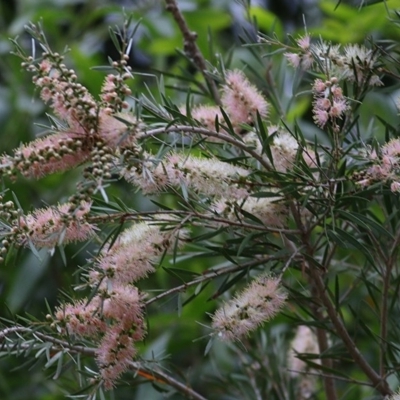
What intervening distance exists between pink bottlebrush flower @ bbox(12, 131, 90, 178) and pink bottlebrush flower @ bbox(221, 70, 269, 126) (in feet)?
0.57

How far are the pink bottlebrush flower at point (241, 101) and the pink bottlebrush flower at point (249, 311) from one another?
151mm

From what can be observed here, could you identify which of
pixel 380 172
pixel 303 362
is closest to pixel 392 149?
pixel 380 172

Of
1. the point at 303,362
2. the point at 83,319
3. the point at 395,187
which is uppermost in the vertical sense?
the point at 395,187

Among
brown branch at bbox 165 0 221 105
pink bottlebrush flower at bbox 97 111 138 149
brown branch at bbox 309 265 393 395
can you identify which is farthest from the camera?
brown branch at bbox 165 0 221 105

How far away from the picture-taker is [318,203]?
55 centimetres

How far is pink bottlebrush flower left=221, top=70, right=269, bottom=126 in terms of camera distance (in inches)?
24.4

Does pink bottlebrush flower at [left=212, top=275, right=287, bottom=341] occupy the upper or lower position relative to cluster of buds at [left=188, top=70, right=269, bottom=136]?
lower

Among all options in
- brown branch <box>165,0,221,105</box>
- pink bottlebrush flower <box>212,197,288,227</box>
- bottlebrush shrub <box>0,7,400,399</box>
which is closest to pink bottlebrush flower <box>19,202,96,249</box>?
bottlebrush shrub <box>0,7,400,399</box>

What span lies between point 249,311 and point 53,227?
138 mm

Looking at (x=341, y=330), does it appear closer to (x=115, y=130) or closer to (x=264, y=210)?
(x=264, y=210)

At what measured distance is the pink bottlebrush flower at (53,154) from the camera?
0.47 meters

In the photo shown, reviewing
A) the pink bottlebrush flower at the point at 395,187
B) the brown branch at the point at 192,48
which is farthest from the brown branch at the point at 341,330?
the brown branch at the point at 192,48

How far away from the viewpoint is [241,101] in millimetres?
621

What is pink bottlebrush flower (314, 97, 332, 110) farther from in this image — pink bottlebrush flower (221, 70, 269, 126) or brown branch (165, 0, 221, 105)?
brown branch (165, 0, 221, 105)
